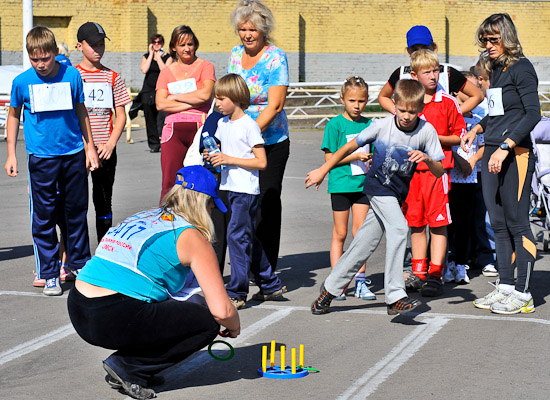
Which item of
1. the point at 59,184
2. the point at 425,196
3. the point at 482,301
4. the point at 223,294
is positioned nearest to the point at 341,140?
the point at 425,196

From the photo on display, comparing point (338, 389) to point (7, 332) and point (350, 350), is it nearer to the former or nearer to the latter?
point (350, 350)

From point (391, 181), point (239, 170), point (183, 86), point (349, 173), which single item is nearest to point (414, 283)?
point (349, 173)

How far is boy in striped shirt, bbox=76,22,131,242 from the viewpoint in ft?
26.4

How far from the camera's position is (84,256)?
7.70 m

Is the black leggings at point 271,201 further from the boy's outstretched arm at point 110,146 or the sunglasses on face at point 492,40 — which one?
the sunglasses on face at point 492,40

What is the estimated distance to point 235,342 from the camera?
596 centimetres

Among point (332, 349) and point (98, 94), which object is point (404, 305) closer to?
point (332, 349)

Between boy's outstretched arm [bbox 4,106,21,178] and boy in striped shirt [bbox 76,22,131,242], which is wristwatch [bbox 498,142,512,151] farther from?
boy's outstretched arm [bbox 4,106,21,178]

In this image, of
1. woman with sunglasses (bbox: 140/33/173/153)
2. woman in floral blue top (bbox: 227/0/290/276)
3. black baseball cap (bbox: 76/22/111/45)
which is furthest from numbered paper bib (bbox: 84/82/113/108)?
woman with sunglasses (bbox: 140/33/173/153)

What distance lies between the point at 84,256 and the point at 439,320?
3082 mm

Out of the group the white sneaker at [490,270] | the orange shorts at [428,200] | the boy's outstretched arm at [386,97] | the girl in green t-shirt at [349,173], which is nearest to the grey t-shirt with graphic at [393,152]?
the girl in green t-shirt at [349,173]

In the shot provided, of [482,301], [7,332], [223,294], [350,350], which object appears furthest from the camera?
[482,301]

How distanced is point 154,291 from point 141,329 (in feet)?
0.71

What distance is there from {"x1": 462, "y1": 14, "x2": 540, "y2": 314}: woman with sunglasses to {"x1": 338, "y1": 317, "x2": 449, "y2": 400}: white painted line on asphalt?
2.32 ft
